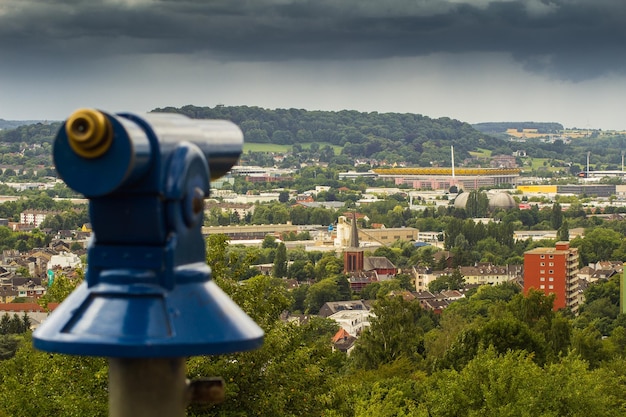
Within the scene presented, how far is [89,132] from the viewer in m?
2.85

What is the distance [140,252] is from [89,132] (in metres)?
0.28

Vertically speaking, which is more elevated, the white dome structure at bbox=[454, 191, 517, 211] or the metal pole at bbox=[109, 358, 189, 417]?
the metal pole at bbox=[109, 358, 189, 417]

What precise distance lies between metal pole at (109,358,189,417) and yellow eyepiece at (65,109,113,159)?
0.39m

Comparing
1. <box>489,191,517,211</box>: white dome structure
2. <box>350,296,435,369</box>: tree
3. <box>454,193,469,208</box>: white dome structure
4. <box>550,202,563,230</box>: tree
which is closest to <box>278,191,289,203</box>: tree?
<box>454,193,469,208</box>: white dome structure

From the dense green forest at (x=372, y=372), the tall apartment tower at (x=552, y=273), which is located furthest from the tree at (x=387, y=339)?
the tall apartment tower at (x=552, y=273)

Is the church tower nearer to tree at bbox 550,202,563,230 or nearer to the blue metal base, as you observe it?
tree at bbox 550,202,563,230

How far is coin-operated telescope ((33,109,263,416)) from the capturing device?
9.46 ft

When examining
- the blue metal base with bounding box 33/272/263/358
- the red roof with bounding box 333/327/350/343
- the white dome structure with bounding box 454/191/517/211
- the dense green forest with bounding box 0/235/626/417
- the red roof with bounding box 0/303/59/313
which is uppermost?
the blue metal base with bounding box 33/272/263/358

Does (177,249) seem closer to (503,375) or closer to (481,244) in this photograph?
(503,375)

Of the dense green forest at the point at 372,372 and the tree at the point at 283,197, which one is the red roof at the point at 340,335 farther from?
the tree at the point at 283,197

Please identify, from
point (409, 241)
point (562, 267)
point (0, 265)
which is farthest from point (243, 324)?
point (409, 241)

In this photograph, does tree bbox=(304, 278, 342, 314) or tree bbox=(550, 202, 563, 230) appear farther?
tree bbox=(550, 202, 563, 230)

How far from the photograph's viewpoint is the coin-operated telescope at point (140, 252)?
2883mm

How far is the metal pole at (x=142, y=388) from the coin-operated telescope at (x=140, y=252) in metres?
0.02
